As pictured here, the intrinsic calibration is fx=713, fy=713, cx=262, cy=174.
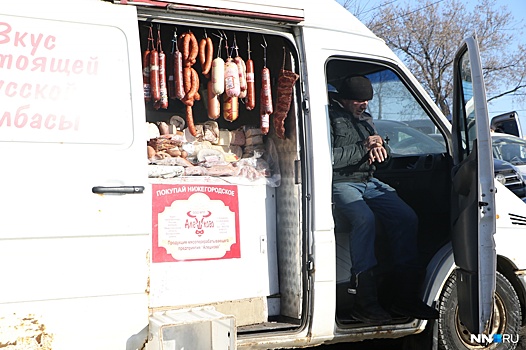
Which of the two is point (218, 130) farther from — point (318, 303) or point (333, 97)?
point (318, 303)

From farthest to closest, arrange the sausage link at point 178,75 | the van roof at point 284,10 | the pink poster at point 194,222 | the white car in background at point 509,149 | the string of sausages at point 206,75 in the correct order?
the white car in background at point 509,149 → the sausage link at point 178,75 → the string of sausages at point 206,75 → the pink poster at point 194,222 → the van roof at point 284,10

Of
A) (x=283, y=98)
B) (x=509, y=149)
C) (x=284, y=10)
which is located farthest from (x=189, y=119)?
(x=509, y=149)

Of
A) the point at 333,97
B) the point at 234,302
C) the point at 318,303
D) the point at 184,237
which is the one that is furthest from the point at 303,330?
the point at 333,97

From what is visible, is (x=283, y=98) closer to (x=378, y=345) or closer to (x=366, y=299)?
(x=366, y=299)

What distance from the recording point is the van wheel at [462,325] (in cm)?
511

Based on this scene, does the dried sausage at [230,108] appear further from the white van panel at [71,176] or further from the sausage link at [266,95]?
the white van panel at [71,176]

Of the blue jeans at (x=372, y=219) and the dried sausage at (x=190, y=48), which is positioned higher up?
the dried sausage at (x=190, y=48)

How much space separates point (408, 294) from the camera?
203 inches

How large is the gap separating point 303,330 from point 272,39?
6.86ft

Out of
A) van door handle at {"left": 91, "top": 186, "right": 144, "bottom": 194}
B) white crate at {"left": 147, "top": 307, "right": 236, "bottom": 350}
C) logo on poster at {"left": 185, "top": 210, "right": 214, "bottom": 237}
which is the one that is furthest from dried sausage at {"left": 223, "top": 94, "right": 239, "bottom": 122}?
white crate at {"left": 147, "top": 307, "right": 236, "bottom": 350}

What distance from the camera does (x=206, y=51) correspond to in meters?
5.02

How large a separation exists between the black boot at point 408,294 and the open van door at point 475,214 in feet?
1.06
